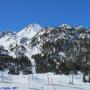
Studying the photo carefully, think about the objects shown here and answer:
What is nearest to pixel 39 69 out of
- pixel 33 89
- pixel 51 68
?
pixel 51 68

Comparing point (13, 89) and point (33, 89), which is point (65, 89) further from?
point (13, 89)

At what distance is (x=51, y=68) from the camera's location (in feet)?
627

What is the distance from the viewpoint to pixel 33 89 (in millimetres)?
69938

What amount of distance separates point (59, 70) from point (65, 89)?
94.0 m

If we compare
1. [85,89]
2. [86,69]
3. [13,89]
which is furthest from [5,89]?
[86,69]

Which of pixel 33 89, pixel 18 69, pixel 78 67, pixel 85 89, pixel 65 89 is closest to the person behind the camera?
pixel 33 89

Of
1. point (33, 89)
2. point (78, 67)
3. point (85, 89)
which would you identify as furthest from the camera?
point (78, 67)

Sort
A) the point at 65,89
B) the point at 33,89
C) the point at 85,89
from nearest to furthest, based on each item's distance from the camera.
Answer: the point at 33,89, the point at 65,89, the point at 85,89

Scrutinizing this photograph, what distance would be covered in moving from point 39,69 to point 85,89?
103319 mm

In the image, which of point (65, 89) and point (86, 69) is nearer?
point (65, 89)

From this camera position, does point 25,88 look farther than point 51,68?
No

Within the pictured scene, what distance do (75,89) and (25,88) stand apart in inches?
651

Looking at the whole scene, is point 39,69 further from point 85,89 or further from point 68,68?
point 85,89

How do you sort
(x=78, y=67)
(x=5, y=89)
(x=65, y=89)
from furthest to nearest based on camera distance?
(x=78, y=67)
(x=65, y=89)
(x=5, y=89)
